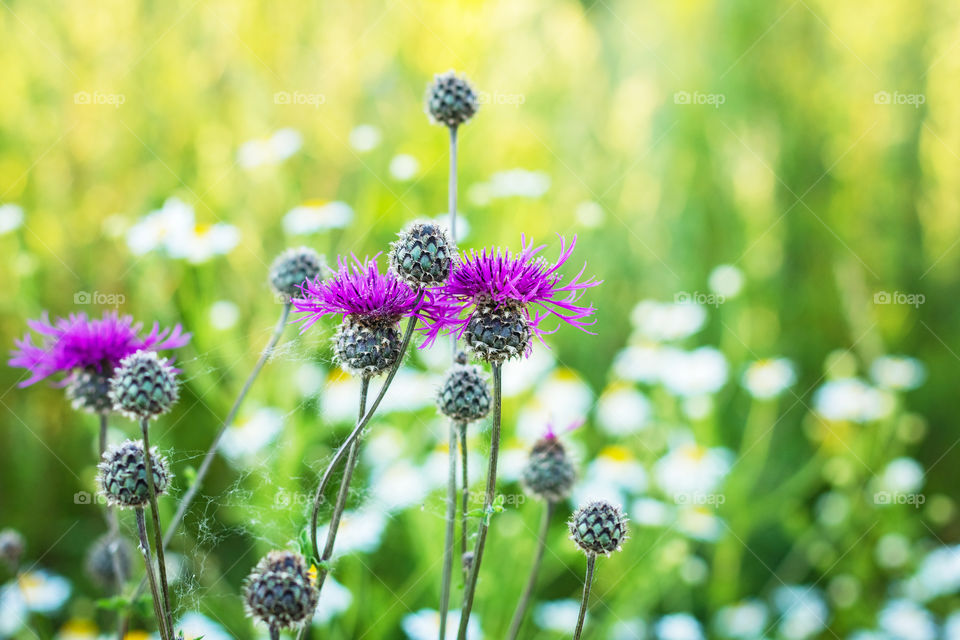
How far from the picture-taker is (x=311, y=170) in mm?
3613

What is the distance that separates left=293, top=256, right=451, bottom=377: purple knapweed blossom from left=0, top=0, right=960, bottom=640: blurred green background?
1.19 metres

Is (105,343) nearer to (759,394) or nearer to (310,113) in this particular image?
(759,394)

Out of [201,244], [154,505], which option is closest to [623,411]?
[201,244]

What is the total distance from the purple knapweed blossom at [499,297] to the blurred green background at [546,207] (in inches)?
49.3

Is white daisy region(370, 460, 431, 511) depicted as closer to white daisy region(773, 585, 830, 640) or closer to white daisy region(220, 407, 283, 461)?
white daisy region(220, 407, 283, 461)

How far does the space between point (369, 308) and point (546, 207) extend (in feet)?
7.66

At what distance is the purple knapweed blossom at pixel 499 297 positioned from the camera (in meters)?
0.99

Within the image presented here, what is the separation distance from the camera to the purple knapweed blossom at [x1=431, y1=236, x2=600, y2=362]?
39.1 inches

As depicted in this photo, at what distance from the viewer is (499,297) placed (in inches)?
39.6

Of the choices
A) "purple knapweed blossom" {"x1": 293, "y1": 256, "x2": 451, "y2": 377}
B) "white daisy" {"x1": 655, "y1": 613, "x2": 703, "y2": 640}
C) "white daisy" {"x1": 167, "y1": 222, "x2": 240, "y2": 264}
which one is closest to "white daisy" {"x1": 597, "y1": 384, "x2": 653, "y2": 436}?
"white daisy" {"x1": 655, "y1": 613, "x2": 703, "y2": 640}

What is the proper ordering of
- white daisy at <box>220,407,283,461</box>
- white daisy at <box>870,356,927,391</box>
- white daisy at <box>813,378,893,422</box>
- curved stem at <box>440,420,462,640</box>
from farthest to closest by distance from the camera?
white daisy at <box>870,356,927,391</box>
white daisy at <box>813,378,893,422</box>
white daisy at <box>220,407,283,461</box>
curved stem at <box>440,420,462,640</box>

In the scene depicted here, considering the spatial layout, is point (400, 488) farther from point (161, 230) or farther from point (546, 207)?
point (546, 207)

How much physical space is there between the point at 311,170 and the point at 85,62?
0.99 m

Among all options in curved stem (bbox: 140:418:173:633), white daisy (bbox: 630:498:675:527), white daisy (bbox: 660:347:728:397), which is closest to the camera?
curved stem (bbox: 140:418:173:633)
